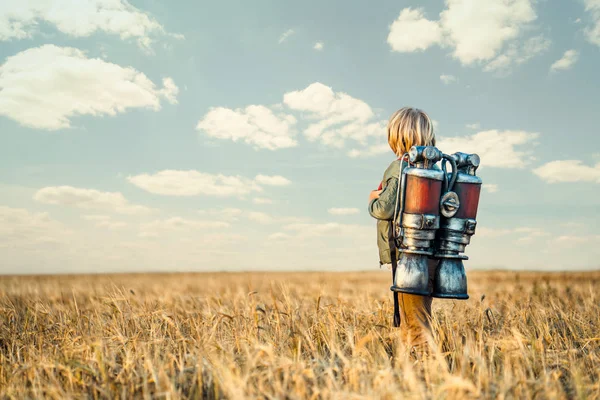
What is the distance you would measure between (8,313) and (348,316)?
4231mm

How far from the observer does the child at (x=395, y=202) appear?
455cm

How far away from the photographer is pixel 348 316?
21.6 ft

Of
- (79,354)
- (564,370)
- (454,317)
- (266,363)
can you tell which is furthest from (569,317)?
(79,354)

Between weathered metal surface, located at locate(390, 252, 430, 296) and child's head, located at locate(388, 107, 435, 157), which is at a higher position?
child's head, located at locate(388, 107, 435, 157)

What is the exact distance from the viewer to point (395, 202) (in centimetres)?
451

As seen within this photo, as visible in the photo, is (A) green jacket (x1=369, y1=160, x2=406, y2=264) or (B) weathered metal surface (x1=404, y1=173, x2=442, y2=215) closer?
(B) weathered metal surface (x1=404, y1=173, x2=442, y2=215)

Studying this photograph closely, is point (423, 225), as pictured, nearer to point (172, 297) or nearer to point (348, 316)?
point (348, 316)

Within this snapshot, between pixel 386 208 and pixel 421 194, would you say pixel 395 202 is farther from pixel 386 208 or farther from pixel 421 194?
pixel 421 194

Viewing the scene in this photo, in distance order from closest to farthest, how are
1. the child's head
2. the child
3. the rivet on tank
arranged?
the rivet on tank, the child, the child's head

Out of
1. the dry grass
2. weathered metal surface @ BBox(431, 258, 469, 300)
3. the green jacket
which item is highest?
the green jacket

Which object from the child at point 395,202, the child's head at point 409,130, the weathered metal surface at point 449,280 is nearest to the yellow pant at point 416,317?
the child at point 395,202

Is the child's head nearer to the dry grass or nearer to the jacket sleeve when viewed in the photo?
the jacket sleeve

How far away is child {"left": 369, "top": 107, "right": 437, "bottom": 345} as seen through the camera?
179 inches

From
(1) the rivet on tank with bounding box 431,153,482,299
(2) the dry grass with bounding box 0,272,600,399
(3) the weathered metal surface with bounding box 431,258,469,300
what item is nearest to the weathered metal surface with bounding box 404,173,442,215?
(1) the rivet on tank with bounding box 431,153,482,299
